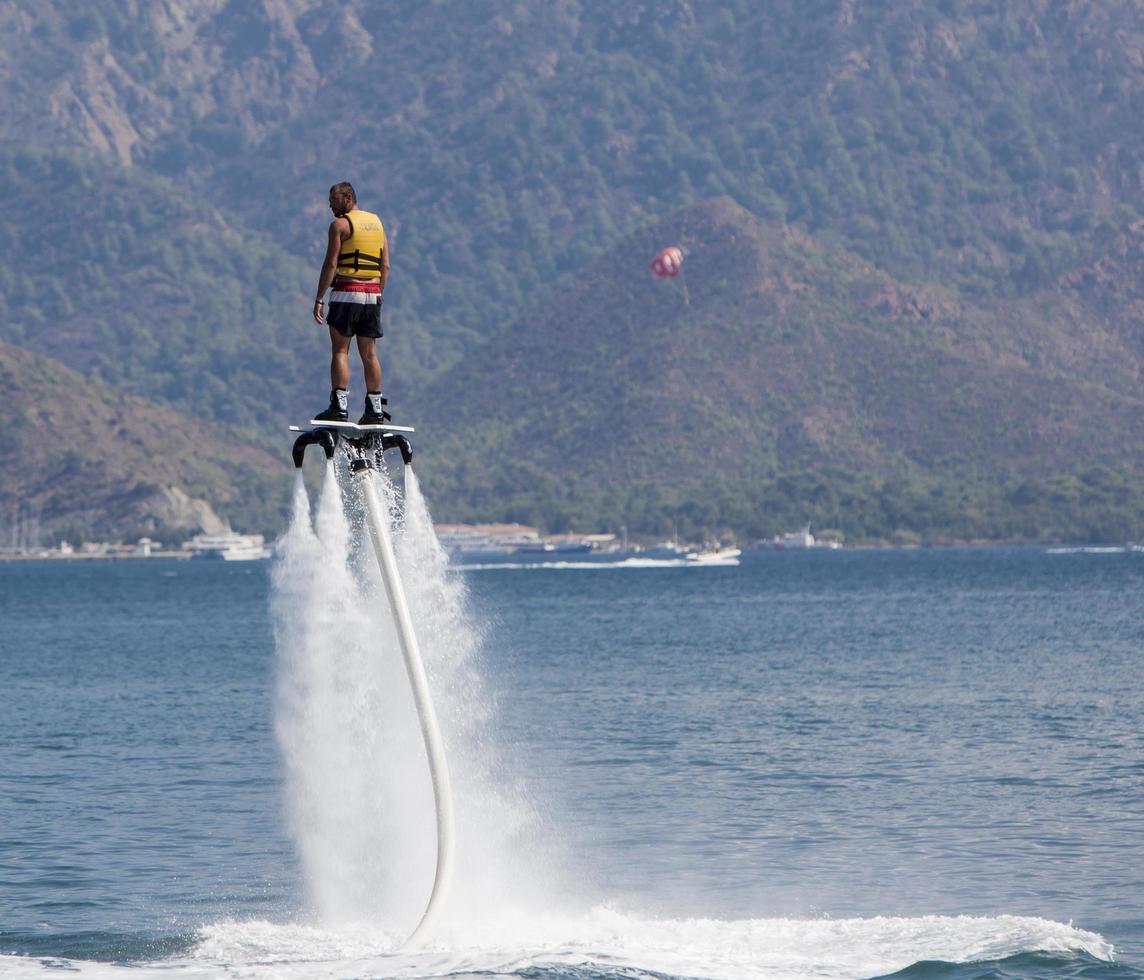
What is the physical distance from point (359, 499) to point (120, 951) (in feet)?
42.4

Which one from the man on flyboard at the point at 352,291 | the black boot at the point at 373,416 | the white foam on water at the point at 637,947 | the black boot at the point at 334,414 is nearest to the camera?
the man on flyboard at the point at 352,291

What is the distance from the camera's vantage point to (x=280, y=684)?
31109mm

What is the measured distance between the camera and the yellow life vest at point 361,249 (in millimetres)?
24891

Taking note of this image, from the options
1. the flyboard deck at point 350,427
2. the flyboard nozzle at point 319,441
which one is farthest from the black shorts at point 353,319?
the flyboard nozzle at point 319,441

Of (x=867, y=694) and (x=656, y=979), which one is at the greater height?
(x=867, y=694)

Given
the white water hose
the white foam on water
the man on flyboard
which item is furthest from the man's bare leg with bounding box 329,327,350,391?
the white foam on water

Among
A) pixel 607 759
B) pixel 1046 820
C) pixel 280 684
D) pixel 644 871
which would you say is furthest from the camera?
pixel 607 759

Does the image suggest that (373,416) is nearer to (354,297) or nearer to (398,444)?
(398,444)

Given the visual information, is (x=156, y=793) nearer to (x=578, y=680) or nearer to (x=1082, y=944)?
(x=1082, y=944)

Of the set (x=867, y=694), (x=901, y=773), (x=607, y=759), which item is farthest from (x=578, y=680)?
(x=901, y=773)

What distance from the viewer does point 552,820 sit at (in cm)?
4819

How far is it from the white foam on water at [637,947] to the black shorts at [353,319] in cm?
1064

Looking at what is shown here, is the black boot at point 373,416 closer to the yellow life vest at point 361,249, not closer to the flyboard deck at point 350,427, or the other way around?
the flyboard deck at point 350,427

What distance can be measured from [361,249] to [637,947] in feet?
44.1
